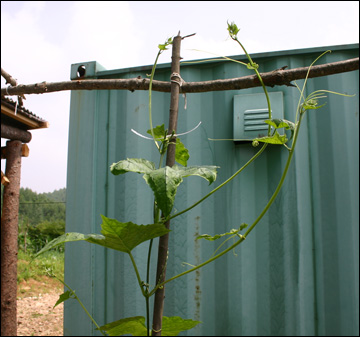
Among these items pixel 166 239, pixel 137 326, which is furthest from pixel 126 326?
pixel 166 239

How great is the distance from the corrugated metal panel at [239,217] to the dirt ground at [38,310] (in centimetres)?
152

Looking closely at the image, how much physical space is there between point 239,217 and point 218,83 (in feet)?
2.46

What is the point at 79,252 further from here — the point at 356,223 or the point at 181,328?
the point at 356,223

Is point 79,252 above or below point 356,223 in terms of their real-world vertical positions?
below

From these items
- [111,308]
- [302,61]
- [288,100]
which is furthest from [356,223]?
[111,308]

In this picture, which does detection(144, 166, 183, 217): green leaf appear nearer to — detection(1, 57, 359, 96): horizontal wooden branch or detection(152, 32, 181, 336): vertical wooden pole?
detection(152, 32, 181, 336): vertical wooden pole

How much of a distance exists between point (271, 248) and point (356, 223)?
0.34 meters

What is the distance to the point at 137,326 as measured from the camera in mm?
601

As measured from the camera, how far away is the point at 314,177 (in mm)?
1431

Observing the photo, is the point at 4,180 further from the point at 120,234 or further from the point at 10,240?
the point at 120,234

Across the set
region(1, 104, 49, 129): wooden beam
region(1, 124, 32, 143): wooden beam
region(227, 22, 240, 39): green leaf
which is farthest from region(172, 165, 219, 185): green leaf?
region(1, 124, 32, 143): wooden beam

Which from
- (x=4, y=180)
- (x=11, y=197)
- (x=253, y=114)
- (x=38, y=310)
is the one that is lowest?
(x=38, y=310)

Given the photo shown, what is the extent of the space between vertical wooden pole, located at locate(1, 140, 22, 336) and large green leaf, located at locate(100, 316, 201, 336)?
6.17 feet

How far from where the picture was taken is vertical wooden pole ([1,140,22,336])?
2143 millimetres
